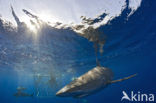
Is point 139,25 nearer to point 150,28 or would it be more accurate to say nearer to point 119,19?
point 150,28

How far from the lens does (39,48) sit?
1789cm

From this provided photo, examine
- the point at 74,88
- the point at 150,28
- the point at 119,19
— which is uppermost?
the point at 150,28

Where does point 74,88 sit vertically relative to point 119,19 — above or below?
below

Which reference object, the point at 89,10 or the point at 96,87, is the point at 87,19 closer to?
the point at 89,10

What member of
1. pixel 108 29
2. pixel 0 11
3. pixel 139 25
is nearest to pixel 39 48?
pixel 0 11

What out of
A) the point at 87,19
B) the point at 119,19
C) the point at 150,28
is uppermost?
the point at 150,28

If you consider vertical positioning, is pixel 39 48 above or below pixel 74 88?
above

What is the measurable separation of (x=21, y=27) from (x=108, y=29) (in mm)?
8854

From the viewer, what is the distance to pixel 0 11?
948 centimetres

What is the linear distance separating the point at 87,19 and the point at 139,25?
25.1 ft

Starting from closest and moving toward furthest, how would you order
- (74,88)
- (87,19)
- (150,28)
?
(74,88) < (87,19) < (150,28)

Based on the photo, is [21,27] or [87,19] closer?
[87,19]

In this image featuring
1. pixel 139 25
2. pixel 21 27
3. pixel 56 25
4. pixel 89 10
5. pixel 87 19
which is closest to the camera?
pixel 89 10

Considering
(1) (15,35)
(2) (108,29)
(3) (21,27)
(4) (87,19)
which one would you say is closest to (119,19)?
(2) (108,29)
